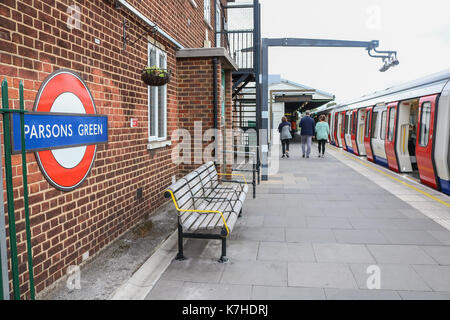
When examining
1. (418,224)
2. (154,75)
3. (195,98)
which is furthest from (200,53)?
(418,224)

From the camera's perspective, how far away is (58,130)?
348 cm

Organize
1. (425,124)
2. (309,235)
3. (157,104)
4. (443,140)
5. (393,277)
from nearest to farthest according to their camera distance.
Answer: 1. (393,277)
2. (309,235)
3. (157,104)
4. (443,140)
5. (425,124)

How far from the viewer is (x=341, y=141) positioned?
20062 mm

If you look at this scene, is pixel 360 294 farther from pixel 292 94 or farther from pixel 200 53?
pixel 292 94

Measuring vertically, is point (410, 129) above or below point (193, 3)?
below

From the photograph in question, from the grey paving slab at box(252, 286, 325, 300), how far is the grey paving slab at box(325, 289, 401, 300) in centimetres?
9

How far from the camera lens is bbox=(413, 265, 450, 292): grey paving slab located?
3520 millimetres

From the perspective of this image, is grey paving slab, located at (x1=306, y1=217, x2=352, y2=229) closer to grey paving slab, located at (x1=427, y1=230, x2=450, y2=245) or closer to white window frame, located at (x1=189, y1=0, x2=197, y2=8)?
grey paving slab, located at (x1=427, y1=230, x2=450, y2=245)

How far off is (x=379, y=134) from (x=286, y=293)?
33.9 feet

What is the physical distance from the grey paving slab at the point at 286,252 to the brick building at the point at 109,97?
187 cm

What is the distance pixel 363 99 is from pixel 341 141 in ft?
14.6

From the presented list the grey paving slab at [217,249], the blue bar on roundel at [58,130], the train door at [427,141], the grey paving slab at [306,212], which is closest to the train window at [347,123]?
the train door at [427,141]

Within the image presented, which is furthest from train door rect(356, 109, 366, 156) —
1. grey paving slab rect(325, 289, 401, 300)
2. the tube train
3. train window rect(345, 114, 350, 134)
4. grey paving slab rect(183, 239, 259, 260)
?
grey paving slab rect(325, 289, 401, 300)
